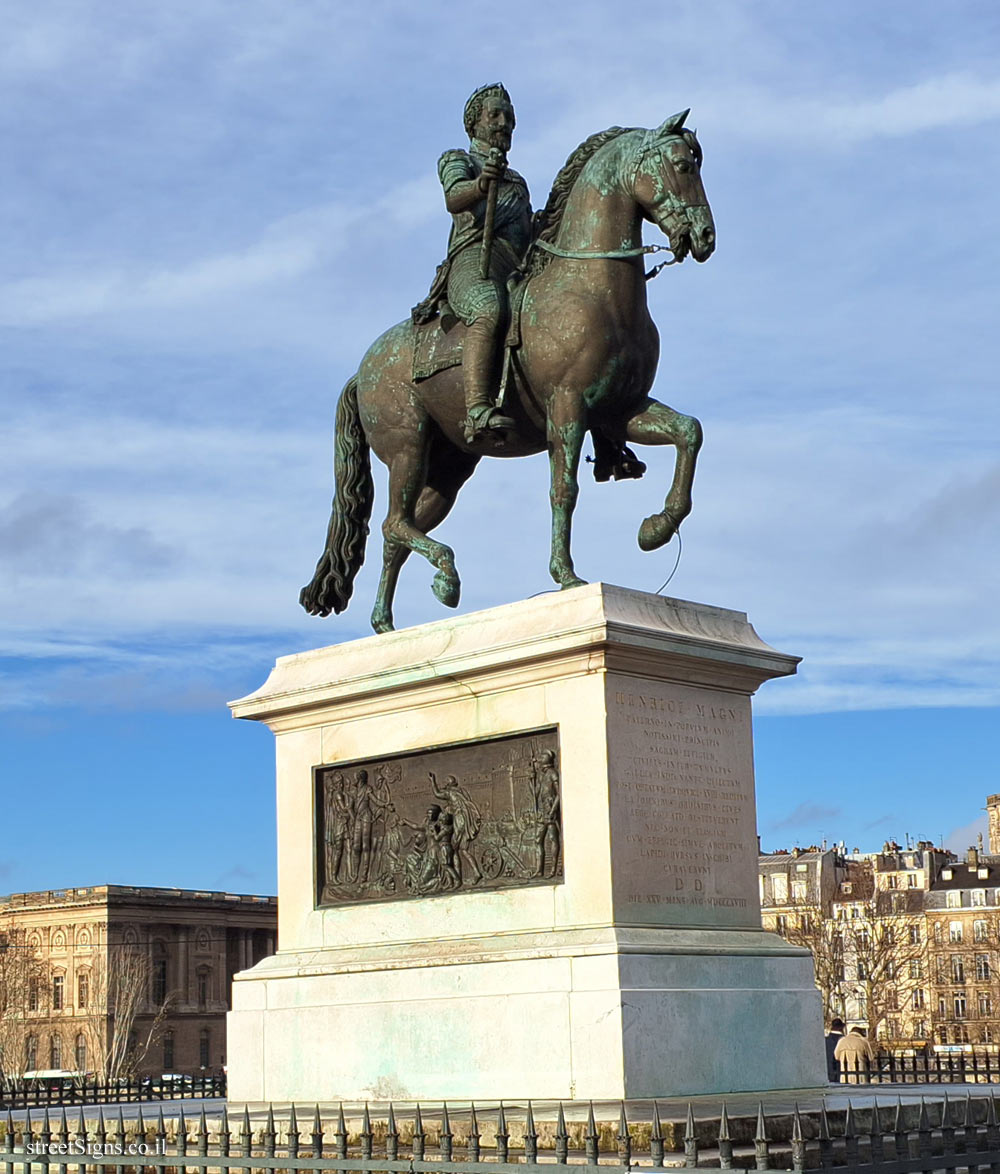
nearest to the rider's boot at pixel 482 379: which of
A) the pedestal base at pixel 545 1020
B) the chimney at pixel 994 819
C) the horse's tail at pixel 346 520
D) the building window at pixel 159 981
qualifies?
the horse's tail at pixel 346 520

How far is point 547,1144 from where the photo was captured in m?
9.63

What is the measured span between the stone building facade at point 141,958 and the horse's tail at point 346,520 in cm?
9733

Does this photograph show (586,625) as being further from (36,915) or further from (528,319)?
(36,915)

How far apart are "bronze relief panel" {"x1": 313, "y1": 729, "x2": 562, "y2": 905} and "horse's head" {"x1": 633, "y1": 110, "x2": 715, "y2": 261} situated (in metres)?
3.24

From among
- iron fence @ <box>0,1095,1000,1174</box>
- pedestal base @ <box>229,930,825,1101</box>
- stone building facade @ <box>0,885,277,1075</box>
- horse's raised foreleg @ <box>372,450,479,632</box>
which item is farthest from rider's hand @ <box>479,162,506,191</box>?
stone building facade @ <box>0,885,277,1075</box>

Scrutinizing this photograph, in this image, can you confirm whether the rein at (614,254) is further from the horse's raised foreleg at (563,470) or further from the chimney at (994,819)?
the chimney at (994,819)

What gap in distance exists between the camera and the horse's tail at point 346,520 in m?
14.2

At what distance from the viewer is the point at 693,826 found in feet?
38.6

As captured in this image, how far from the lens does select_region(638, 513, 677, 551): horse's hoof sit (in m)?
12.3

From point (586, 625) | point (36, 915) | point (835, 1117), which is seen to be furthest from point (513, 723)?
point (36, 915)

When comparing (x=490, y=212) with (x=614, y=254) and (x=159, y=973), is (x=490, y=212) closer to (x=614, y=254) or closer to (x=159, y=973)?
(x=614, y=254)

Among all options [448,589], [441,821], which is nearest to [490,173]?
[448,589]

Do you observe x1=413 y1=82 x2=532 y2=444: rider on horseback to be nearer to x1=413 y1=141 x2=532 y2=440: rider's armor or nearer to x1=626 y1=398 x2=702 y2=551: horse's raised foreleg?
x1=413 y1=141 x2=532 y2=440: rider's armor

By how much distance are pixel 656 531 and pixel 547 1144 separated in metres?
4.32
